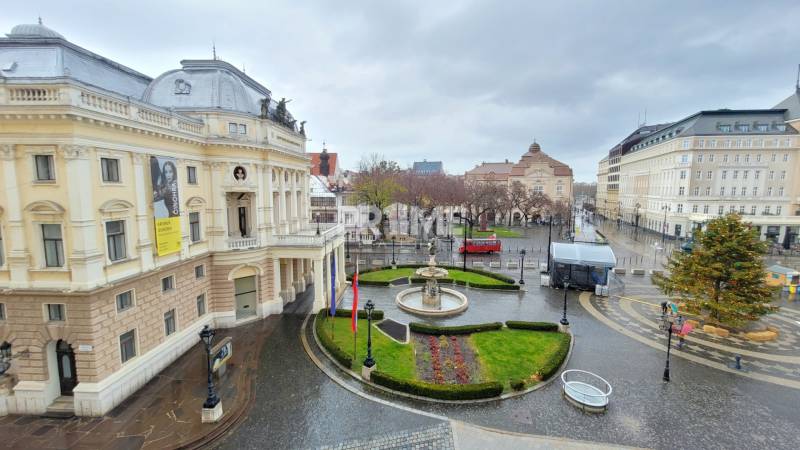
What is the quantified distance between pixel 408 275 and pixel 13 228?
2842cm

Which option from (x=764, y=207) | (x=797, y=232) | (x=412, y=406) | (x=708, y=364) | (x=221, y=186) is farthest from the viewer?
(x=764, y=207)

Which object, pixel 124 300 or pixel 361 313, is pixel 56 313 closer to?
pixel 124 300

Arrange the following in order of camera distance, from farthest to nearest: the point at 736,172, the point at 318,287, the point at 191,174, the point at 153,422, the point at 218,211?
the point at 736,172, the point at 318,287, the point at 218,211, the point at 191,174, the point at 153,422

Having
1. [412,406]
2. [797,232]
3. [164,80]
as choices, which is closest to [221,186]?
[164,80]

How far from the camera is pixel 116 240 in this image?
1566cm

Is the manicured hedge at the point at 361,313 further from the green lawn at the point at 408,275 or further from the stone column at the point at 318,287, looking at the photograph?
the green lawn at the point at 408,275

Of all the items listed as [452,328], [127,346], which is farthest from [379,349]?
[127,346]

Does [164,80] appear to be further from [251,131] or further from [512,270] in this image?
[512,270]

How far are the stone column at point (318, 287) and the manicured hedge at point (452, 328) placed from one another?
6.83 metres

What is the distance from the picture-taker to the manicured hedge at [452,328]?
22547 mm

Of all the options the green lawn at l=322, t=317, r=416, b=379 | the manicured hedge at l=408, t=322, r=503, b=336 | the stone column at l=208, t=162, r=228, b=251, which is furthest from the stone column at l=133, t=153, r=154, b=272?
the manicured hedge at l=408, t=322, r=503, b=336

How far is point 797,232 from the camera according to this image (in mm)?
57500

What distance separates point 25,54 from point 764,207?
91343mm

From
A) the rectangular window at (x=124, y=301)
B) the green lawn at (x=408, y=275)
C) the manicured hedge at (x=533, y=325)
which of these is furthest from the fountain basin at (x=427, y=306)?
the rectangular window at (x=124, y=301)
